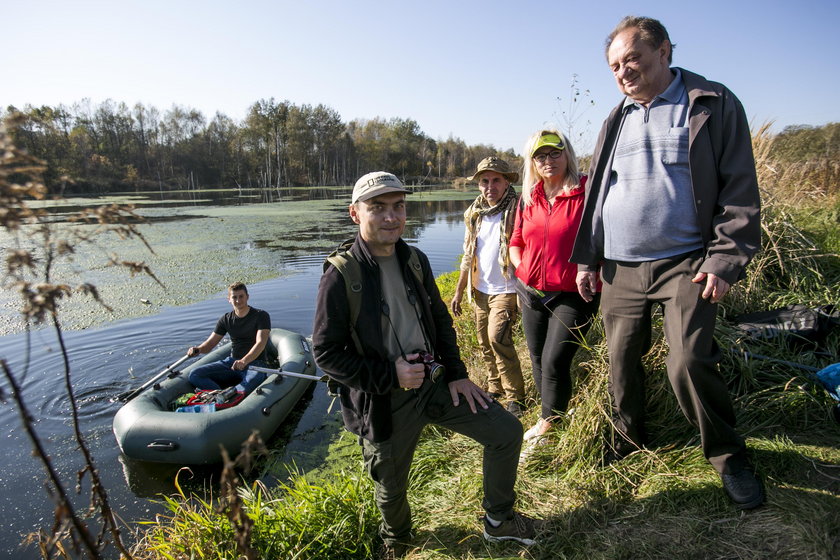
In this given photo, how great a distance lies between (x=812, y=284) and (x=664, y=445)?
6.65ft

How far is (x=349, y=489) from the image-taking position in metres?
2.71

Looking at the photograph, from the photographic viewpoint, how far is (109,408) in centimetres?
541

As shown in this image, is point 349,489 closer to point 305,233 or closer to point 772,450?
point 772,450

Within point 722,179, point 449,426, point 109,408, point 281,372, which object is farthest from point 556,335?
point 109,408

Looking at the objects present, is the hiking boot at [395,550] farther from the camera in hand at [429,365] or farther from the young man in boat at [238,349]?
the young man in boat at [238,349]

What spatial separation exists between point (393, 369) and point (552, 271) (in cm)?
121

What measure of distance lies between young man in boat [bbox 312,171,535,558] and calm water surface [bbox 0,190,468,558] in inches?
47.5

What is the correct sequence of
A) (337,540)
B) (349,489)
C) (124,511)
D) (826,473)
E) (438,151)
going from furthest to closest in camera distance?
1. (438,151)
2. (124,511)
3. (349,489)
4. (337,540)
5. (826,473)

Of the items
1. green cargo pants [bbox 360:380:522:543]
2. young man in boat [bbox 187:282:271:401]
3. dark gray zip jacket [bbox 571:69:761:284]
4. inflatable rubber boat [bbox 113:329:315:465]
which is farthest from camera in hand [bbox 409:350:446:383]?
young man in boat [bbox 187:282:271:401]

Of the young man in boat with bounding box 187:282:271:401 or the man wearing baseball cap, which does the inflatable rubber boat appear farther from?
the man wearing baseball cap

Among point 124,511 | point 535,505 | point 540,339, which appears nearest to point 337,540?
point 535,505

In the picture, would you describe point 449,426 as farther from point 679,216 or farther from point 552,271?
point 679,216

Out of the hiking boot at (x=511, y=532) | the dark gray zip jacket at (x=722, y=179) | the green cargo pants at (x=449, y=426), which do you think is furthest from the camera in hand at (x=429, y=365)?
the dark gray zip jacket at (x=722, y=179)

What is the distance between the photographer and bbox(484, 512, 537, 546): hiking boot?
2.10 meters
